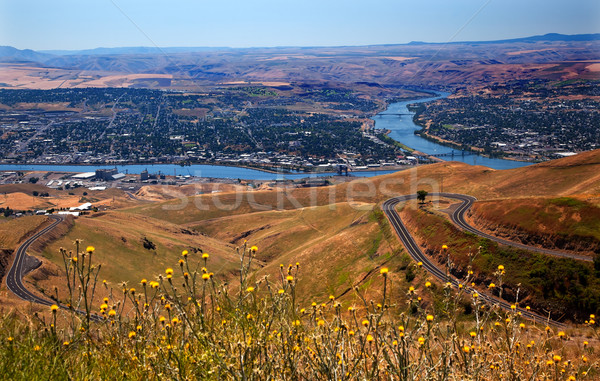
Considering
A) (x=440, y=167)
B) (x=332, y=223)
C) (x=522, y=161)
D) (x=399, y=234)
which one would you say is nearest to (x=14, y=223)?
(x=332, y=223)

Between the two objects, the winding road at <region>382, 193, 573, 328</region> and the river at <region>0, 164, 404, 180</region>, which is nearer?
the winding road at <region>382, 193, 573, 328</region>

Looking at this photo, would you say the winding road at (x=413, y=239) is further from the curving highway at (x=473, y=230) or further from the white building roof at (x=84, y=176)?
the white building roof at (x=84, y=176)

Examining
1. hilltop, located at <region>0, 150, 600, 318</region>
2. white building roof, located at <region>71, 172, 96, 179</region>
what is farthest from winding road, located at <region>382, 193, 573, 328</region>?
white building roof, located at <region>71, 172, 96, 179</region>

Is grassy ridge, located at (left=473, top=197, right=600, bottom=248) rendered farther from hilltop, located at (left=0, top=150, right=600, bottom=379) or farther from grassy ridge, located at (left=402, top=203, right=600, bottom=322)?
grassy ridge, located at (left=402, top=203, right=600, bottom=322)

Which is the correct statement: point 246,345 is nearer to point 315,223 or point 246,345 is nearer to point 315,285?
point 315,285

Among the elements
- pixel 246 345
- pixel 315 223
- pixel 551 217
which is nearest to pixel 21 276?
pixel 315 223

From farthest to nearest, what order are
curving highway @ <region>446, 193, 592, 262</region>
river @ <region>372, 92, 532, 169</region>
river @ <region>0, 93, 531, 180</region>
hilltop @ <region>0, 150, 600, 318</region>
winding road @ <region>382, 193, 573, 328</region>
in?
river @ <region>372, 92, 532, 169</region> → river @ <region>0, 93, 531, 180</region> → hilltop @ <region>0, 150, 600, 318</region> → winding road @ <region>382, 193, 573, 328</region> → curving highway @ <region>446, 193, 592, 262</region>

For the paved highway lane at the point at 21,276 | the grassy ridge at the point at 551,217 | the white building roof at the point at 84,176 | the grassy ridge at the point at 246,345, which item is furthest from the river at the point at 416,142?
the grassy ridge at the point at 246,345
